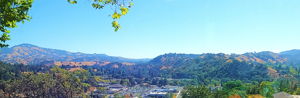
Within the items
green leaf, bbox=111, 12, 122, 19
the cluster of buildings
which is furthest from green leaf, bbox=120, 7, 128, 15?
the cluster of buildings

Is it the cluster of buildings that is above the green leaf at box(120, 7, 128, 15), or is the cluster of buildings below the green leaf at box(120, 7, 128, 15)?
below

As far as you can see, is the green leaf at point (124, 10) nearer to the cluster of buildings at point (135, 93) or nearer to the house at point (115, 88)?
the cluster of buildings at point (135, 93)

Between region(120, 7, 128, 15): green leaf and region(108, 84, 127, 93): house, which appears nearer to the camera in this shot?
region(120, 7, 128, 15): green leaf

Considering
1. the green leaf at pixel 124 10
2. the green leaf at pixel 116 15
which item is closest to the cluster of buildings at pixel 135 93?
the green leaf at pixel 116 15

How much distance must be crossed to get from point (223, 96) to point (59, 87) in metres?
46.7

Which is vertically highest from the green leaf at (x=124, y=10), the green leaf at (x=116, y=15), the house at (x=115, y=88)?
the green leaf at (x=124, y=10)

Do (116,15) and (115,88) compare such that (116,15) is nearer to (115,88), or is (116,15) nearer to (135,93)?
(135,93)

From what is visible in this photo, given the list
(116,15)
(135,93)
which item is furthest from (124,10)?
(135,93)

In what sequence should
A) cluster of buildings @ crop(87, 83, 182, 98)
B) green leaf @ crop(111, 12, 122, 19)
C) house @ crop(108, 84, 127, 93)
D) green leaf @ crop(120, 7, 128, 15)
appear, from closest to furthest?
green leaf @ crop(120, 7, 128, 15) → green leaf @ crop(111, 12, 122, 19) → cluster of buildings @ crop(87, 83, 182, 98) → house @ crop(108, 84, 127, 93)

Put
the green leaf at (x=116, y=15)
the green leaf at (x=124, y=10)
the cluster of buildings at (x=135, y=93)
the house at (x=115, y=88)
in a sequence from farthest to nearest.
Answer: the house at (x=115, y=88), the cluster of buildings at (x=135, y=93), the green leaf at (x=116, y=15), the green leaf at (x=124, y=10)

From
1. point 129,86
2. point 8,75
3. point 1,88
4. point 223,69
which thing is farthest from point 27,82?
point 223,69

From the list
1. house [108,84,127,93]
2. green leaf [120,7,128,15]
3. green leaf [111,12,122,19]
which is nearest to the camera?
green leaf [120,7,128,15]

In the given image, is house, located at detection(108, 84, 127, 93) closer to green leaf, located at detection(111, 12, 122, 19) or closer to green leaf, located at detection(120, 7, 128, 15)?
green leaf, located at detection(111, 12, 122, 19)

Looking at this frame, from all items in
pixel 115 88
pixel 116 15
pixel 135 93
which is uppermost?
pixel 116 15
